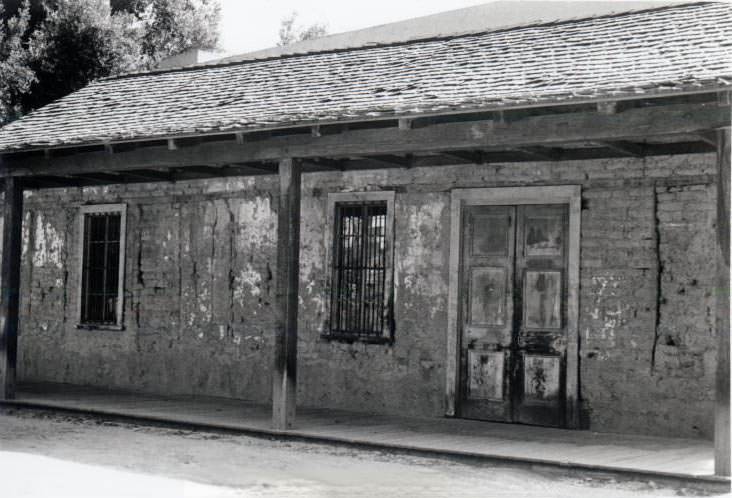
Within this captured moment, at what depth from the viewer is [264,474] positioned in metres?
8.69

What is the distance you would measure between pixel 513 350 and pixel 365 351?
1.93 m

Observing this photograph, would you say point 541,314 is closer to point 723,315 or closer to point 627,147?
point 627,147

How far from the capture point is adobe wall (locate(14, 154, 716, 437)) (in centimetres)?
1060

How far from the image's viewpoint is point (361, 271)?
12.9m

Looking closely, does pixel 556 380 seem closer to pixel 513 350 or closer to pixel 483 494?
pixel 513 350

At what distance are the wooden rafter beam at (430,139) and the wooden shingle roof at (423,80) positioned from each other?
252mm

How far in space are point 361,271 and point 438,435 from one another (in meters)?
2.96

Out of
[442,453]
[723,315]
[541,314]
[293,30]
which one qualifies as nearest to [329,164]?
[541,314]

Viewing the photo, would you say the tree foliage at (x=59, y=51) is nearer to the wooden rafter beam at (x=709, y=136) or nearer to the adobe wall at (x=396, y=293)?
the adobe wall at (x=396, y=293)

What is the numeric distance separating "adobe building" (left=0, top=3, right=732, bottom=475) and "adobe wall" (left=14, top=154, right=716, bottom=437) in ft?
0.09

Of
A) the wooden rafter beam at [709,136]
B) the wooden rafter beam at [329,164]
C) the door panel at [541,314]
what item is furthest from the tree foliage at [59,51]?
the wooden rafter beam at [709,136]

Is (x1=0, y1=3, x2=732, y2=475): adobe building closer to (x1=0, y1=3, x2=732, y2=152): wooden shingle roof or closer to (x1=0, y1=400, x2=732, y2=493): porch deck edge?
(x1=0, y1=3, x2=732, y2=152): wooden shingle roof

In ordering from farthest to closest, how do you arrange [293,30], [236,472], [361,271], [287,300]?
[293,30], [361,271], [287,300], [236,472]

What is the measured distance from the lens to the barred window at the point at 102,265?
15297 mm
